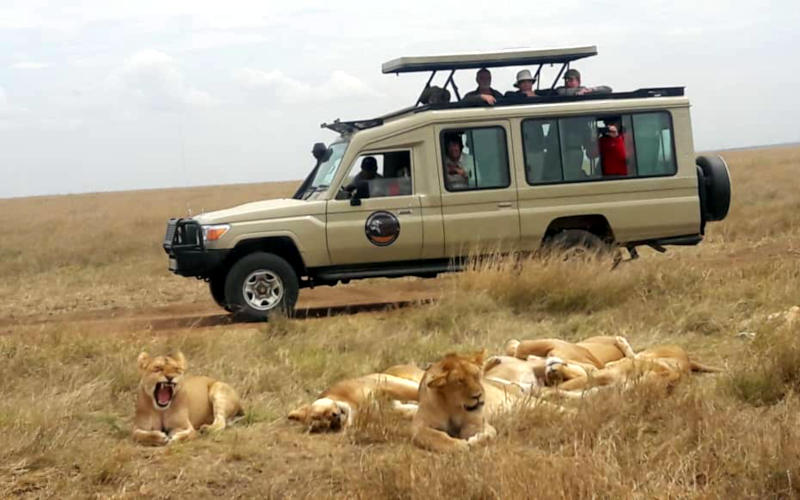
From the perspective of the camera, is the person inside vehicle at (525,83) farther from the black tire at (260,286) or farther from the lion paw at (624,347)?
the lion paw at (624,347)

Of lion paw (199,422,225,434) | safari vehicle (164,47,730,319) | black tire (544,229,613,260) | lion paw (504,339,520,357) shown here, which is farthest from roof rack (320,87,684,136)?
lion paw (199,422,225,434)

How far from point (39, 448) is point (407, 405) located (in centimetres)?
192

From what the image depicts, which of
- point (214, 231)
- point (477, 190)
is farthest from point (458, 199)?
point (214, 231)

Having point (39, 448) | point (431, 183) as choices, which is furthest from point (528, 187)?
point (39, 448)

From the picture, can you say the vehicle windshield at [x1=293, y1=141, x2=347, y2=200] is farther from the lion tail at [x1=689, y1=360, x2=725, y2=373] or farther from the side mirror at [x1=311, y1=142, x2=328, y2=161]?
the lion tail at [x1=689, y1=360, x2=725, y2=373]

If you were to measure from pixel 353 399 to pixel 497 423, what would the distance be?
34.2 inches

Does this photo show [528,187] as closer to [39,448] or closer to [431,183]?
[431,183]

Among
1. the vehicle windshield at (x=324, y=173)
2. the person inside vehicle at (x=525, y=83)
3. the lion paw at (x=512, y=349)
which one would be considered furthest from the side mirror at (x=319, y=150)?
the lion paw at (x=512, y=349)

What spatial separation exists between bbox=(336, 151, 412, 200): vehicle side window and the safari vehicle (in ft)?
0.04

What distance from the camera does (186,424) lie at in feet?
19.1

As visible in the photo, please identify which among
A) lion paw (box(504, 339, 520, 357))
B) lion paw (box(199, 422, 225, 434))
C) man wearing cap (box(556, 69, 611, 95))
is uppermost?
man wearing cap (box(556, 69, 611, 95))

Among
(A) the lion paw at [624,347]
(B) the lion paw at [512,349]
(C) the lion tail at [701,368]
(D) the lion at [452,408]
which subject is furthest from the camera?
(B) the lion paw at [512,349]

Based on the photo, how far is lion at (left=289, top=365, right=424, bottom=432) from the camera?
18.7ft

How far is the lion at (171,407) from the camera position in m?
5.74
